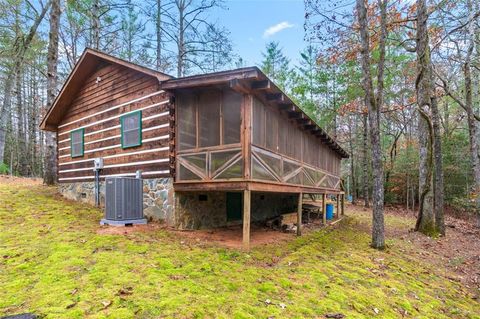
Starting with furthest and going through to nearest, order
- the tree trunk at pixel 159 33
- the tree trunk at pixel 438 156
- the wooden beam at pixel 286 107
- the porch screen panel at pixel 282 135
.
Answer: the tree trunk at pixel 159 33 < the tree trunk at pixel 438 156 < the porch screen panel at pixel 282 135 < the wooden beam at pixel 286 107

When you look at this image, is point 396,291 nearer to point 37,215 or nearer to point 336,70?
point 37,215

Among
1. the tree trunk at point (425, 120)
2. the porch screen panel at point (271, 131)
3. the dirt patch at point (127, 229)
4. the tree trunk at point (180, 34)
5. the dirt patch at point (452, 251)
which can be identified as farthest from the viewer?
the tree trunk at point (180, 34)

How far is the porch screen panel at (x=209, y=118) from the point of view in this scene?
7184mm

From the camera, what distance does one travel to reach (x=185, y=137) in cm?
766

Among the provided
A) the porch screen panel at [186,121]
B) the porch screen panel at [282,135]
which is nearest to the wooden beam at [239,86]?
the porch screen panel at [186,121]

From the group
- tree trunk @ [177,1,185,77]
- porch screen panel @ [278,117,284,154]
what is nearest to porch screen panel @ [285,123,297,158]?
porch screen panel @ [278,117,284,154]

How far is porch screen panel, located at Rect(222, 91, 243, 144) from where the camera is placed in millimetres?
6934

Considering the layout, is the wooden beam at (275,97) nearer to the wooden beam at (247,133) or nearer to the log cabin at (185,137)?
the log cabin at (185,137)

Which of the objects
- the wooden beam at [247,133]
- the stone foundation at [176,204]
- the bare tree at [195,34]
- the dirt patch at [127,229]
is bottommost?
the dirt patch at [127,229]

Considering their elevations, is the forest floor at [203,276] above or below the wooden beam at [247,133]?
below

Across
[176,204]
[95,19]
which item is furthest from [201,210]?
[95,19]

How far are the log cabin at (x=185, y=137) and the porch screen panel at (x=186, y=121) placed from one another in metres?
0.03

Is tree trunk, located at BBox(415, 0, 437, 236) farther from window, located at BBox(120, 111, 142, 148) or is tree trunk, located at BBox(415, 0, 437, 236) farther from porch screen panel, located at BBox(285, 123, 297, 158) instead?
window, located at BBox(120, 111, 142, 148)

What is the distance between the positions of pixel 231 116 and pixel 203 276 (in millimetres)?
3944
